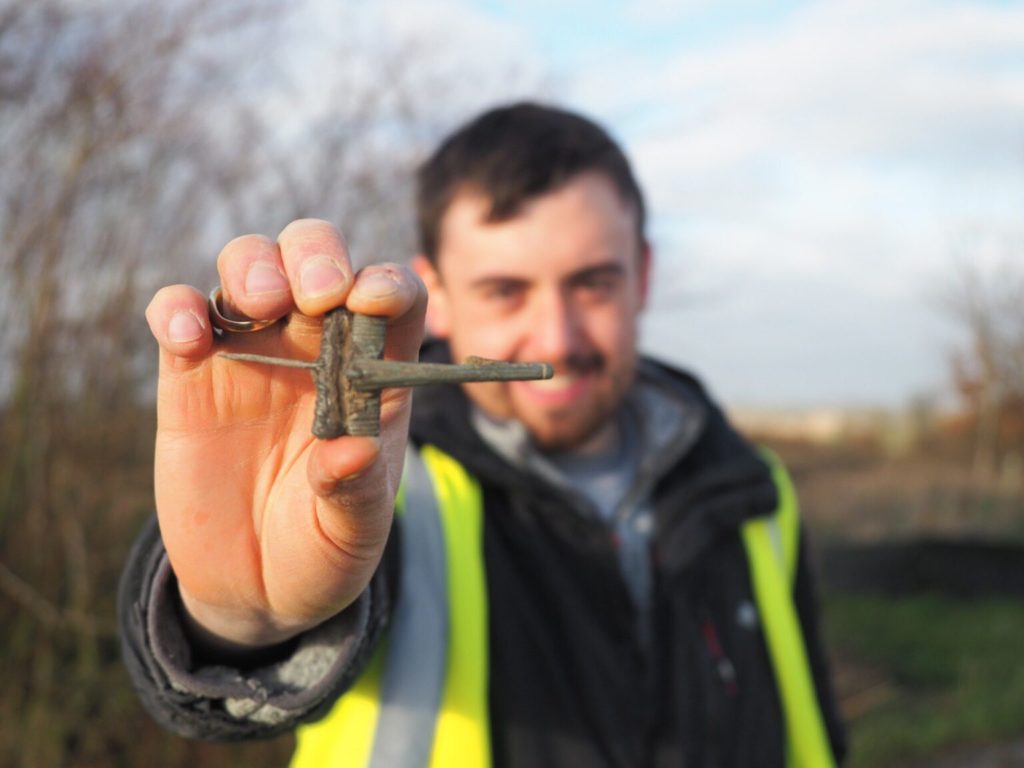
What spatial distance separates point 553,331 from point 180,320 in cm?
145

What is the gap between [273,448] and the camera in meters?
1.66

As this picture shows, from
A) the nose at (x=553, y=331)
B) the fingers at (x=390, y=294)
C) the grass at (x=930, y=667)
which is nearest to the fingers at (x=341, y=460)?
the fingers at (x=390, y=294)

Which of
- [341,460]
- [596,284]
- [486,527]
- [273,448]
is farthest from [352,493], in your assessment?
[596,284]

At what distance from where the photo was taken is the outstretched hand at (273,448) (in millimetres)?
1444

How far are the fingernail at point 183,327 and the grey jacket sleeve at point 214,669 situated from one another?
0.63m

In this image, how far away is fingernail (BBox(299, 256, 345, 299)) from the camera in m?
1.43

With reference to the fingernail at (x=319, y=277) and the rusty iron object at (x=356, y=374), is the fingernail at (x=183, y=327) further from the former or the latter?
the fingernail at (x=319, y=277)

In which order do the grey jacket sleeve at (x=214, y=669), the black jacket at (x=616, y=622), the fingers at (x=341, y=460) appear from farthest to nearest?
1. the black jacket at (x=616, y=622)
2. the grey jacket sleeve at (x=214, y=669)
3. the fingers at (x=341, y=460)

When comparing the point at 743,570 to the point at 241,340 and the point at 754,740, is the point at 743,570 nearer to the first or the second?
the point at 754,740

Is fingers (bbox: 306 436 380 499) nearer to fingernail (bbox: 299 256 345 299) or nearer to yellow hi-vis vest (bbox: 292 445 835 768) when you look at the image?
fingernail (bbox: 299 256 345 299)

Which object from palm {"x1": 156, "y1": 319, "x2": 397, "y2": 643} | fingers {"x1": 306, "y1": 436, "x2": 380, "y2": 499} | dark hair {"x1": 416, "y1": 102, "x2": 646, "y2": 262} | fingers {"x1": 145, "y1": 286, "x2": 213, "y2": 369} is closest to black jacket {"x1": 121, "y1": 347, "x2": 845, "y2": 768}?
Result: palm {"x1": 156, "y1": 319, "x2": 397, "y2": 643}

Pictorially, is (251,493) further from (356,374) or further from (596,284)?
(596,284)

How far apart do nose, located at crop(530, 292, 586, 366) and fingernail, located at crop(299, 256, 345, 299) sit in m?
1.35

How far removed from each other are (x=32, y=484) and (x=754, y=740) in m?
3.50
